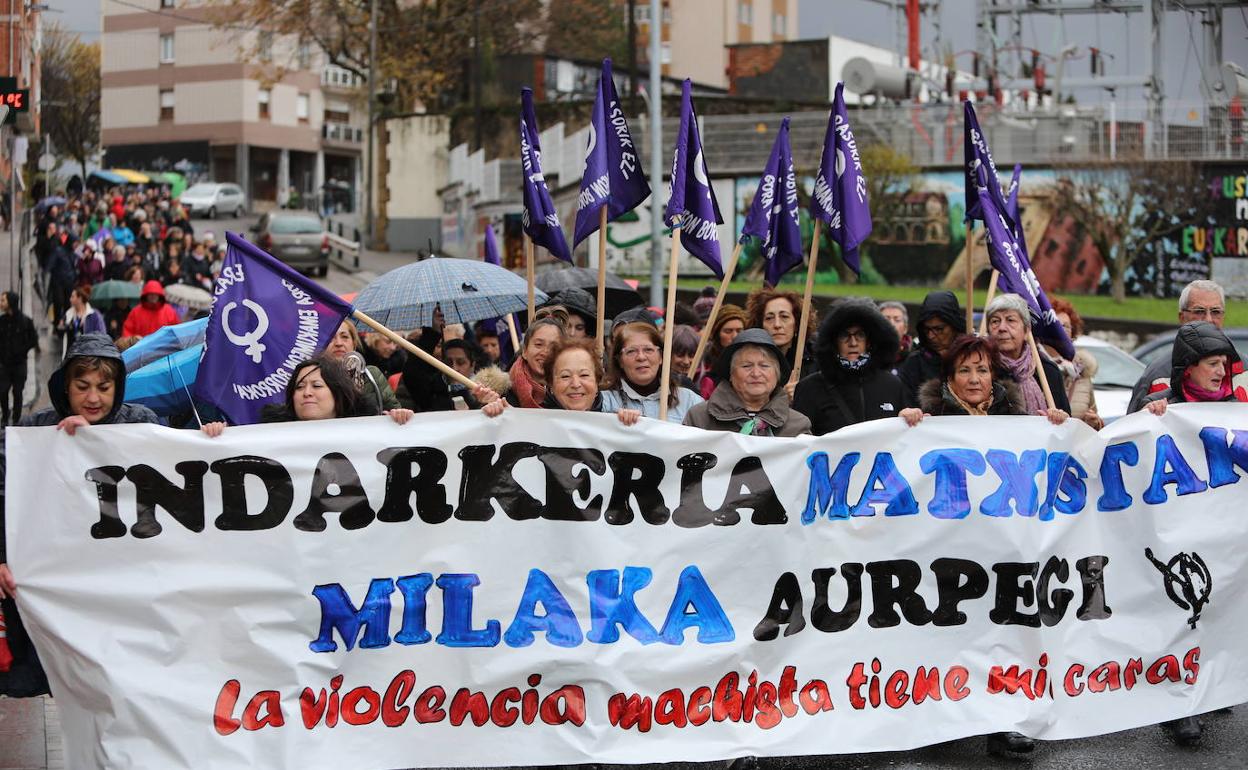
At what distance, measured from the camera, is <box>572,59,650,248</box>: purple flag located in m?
7.54

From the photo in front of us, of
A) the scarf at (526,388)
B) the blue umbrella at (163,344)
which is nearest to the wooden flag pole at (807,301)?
the scarf at (526,388)

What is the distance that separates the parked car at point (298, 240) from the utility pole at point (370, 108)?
9774mm

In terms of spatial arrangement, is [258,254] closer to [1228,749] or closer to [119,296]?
[1228,749]

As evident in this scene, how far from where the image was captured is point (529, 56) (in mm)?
51938

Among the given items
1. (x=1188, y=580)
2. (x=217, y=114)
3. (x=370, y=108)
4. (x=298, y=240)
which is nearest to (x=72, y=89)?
(x=217, y=114)

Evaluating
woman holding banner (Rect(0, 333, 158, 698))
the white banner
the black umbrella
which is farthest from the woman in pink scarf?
the black umbrella

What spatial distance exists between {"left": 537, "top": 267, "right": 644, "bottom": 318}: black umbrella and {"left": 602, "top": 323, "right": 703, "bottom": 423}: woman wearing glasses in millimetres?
3979

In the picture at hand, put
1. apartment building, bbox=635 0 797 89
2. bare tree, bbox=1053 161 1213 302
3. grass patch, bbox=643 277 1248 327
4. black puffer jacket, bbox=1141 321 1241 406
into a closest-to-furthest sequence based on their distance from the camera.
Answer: black puffer jacket, bbox=1141 321 1241 406 → grass patch, bbox=643 277 1248 327 → bare tree, bbox=1053 161 1213 302 → apartment building, bbox=635 0 797 89

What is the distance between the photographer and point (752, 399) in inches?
252

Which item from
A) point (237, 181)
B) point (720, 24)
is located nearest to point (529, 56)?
point (237, 181)

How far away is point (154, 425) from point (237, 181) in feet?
233

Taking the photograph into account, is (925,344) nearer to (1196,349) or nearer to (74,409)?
(1196,349)

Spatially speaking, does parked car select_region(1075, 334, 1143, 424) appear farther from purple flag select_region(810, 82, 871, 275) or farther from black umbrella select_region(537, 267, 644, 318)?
purple flag select_region(810, 82, 871, 275)

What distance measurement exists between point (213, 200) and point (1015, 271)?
58630 mm
